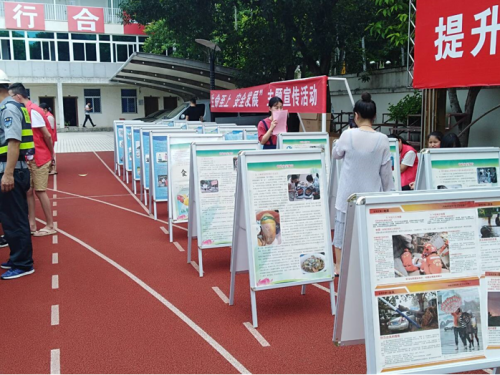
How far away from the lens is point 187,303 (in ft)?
15.9

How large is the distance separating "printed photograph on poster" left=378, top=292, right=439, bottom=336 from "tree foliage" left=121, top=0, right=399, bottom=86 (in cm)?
1458

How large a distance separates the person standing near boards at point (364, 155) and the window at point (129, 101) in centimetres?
3512

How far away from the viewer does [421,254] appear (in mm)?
2613

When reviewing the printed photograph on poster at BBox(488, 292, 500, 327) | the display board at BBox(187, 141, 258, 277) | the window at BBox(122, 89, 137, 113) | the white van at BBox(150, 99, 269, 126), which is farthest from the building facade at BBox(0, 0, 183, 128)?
the printed photograph on poster at BBox(488, 292, 500, 327)

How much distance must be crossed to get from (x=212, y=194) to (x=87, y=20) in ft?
110

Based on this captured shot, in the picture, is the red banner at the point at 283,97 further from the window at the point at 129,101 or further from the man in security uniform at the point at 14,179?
the window at the point at 129,101

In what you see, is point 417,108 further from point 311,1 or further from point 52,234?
point 52,234

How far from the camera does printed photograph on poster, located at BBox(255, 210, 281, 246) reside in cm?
431

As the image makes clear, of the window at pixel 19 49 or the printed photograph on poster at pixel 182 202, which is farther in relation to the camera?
the window at pixel 19 49

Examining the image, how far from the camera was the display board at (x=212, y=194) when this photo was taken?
18.3 ft

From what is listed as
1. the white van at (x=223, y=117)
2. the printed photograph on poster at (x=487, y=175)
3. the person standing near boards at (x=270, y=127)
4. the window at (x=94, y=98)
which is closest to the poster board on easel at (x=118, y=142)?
the white van at (x=223, y=117)

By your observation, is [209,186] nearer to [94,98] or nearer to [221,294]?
[221,294]

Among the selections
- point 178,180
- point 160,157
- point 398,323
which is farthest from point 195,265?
point 398,323

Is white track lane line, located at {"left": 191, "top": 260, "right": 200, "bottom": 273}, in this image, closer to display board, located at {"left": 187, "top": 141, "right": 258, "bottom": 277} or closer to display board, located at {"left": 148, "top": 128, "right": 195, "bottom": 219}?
→ display board, located at {"left": 187, "top": 141, "right": 258, "bottom": 277}
